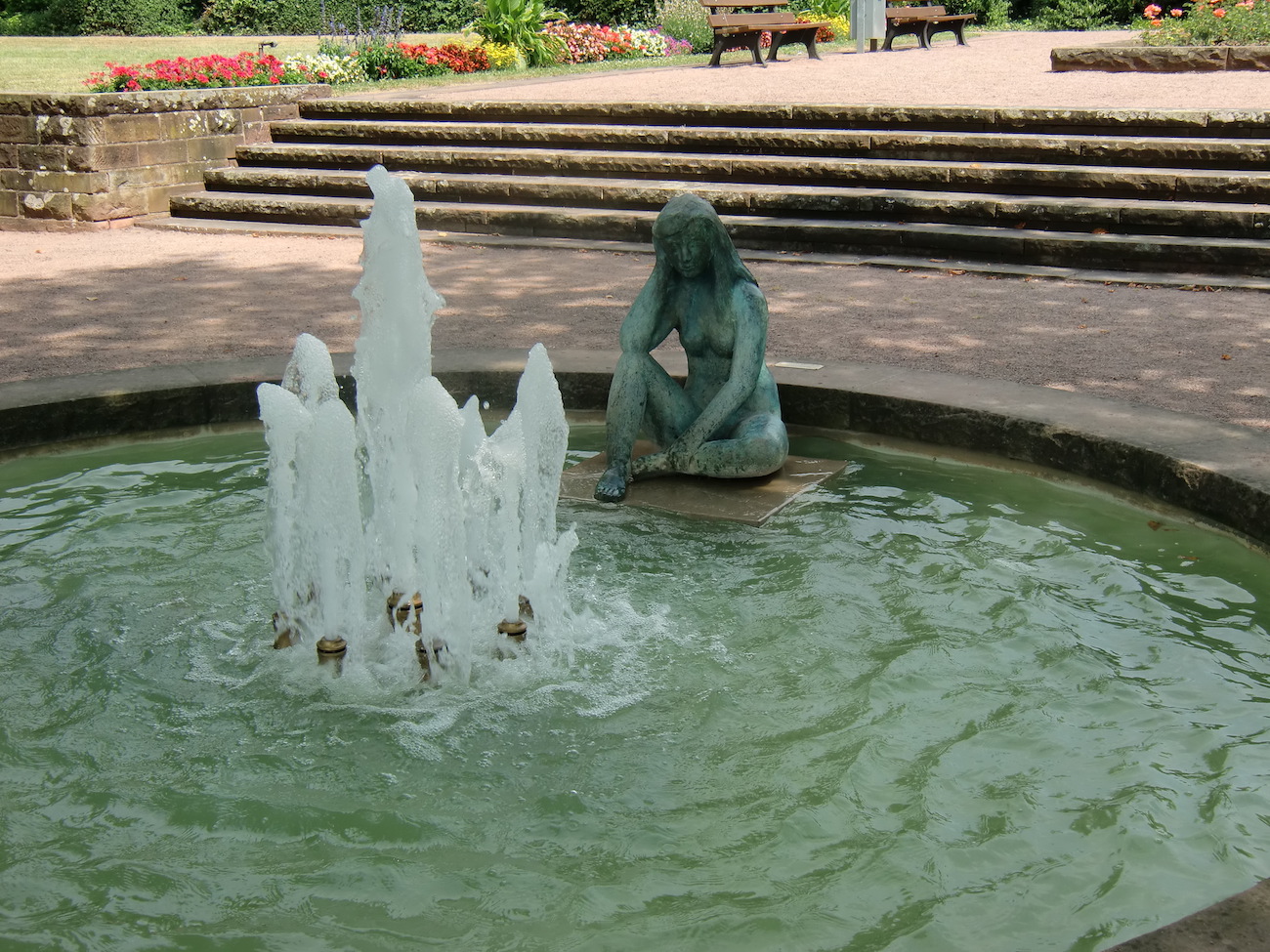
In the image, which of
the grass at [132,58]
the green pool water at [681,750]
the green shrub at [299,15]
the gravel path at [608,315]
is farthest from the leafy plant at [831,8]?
the green pool water at [681,750]

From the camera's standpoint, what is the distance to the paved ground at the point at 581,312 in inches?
260

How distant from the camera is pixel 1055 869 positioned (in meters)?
2.94

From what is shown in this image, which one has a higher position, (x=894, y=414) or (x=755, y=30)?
(x=755, y=30)

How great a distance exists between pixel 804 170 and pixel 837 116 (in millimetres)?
965

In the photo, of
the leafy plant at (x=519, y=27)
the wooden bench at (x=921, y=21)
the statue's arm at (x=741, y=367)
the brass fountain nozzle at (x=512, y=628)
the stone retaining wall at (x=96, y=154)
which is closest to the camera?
the brass fountain nozzle at (x=512, y=628)

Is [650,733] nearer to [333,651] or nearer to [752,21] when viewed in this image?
[333,651]

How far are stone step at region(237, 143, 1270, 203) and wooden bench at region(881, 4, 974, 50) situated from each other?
11.2 m

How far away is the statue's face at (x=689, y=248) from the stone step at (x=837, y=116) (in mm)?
7005

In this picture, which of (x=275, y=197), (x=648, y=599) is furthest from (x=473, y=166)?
(x=648, y=599)

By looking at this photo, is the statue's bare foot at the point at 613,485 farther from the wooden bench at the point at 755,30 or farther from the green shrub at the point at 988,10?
the green shrub at the point at 988,10

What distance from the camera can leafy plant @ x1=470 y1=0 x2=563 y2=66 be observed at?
749 inches

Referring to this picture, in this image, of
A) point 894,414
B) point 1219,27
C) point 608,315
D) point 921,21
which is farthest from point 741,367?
point 921,21

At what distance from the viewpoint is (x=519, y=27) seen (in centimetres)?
1925

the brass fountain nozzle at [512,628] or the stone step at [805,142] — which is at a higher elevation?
the stone step at [805,142]
